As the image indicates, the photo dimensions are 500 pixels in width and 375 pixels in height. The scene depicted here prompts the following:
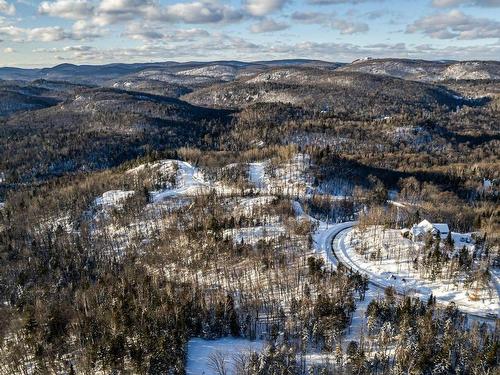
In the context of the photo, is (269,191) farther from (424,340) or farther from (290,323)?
(424,340)

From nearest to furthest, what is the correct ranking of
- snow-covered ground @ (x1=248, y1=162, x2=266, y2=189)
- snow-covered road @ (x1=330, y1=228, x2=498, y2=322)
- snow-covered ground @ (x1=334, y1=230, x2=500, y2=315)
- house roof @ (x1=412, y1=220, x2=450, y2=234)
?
snow-covered road @ (x1=330, y1=228, x2=498, y2=322), snow-covered ground @ (x1=334, y1=230, x2=500, y2=315), house roof @ (x1=412, y1=220, x2=450, y2=234), snow-covered ground @ (x1=248, y1=162, x2=266, y2=189)

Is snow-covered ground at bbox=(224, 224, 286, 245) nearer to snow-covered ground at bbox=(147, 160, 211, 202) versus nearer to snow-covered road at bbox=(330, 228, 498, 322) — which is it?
snow-covered road at bbox=(330, 228, 498, 322)

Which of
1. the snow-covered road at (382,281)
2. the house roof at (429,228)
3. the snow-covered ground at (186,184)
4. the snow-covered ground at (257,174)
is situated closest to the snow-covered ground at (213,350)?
the snow-covered road at (382,281)

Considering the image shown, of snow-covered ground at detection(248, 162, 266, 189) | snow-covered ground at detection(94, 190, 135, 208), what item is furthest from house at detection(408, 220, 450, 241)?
snow-covered ground at detection(94, 190, 135, 208)

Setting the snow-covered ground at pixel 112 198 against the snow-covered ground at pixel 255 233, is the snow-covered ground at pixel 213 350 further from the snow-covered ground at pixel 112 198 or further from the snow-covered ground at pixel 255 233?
the snow-covered ground at pixel 112 198

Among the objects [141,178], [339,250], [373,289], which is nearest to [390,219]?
[339,250]
